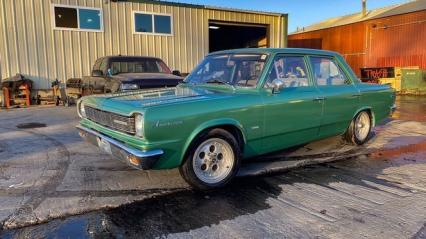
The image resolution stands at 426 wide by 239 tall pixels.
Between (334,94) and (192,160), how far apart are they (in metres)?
2.69

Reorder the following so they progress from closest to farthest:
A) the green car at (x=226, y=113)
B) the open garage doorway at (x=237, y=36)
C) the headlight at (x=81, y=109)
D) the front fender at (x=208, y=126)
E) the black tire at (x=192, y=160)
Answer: the green car at (x=226, y=113) < the front fender at (x=208, y=126) < the black tire at (x=192, y=160) < the headlight at (x=81, y=109) < the open garage doorway at (x=237, y=36)

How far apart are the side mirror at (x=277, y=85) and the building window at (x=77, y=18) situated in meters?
10.6

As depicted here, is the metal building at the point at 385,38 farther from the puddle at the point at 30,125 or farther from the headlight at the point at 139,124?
the headlight at the point at 139,124

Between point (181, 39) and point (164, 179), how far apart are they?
37.8ft

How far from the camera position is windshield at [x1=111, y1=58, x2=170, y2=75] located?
9836 mm

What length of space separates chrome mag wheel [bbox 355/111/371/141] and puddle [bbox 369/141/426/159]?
1.45 ft

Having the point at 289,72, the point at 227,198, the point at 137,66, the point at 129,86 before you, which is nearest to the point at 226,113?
Result: the point at 227,198

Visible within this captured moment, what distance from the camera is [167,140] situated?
3674 mm

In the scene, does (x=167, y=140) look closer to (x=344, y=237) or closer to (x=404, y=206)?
(x=344, y=237)

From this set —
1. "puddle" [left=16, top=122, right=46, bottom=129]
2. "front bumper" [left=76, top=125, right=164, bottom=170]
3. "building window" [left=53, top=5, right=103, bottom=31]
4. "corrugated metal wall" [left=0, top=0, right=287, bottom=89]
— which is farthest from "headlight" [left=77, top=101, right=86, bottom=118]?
"building window" [left=53, top=5, right=103, bottom=31]

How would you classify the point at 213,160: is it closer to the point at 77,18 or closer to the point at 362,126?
the point at 362,126

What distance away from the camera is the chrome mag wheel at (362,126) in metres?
6.36

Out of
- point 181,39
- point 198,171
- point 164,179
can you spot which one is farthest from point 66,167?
point 181,39

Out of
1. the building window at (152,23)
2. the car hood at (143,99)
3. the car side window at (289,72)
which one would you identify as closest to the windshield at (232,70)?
the car side window at (289,72)
